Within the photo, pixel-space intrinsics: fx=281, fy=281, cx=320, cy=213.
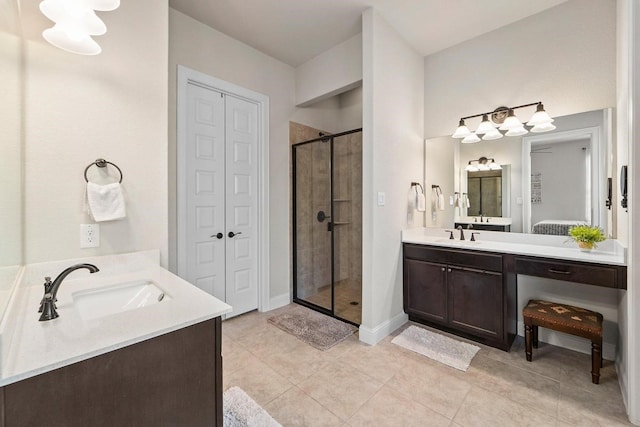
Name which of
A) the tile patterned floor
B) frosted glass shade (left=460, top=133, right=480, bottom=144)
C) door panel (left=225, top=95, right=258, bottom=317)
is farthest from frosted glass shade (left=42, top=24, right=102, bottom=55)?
frosted glass shade (left=460, top=133, right=480, bottom=144)

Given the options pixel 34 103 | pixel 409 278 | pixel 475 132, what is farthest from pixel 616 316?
pixel 34 103

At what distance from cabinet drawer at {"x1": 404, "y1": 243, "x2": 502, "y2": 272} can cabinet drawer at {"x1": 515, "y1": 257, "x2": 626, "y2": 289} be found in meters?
0.17

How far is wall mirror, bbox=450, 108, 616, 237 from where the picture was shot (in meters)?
2.14

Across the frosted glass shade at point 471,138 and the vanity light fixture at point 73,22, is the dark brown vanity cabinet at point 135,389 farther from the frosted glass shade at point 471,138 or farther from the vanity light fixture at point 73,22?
the frosted glass shade at point 471,138

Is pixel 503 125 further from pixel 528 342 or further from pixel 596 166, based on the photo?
pixel 528 342

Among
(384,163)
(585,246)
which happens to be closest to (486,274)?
(585,246)

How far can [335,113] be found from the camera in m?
3.99

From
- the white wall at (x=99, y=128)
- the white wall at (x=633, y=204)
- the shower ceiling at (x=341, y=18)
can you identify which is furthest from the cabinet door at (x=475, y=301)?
the white wall at (x=99, y=128)

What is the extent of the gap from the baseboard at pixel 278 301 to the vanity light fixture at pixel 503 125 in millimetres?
2563

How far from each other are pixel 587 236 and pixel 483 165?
1.04 metres

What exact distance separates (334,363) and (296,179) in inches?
82.1

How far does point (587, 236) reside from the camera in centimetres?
207

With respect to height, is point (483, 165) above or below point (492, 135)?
below

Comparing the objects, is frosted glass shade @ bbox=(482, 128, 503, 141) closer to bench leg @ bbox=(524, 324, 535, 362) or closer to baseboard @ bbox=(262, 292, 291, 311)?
bench leg @ bbox=(524, 324, 535, 362)
